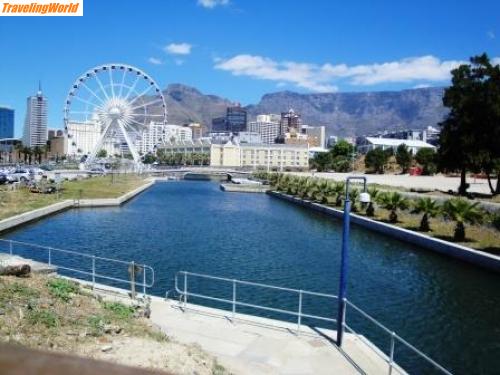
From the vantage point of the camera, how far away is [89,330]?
951cm

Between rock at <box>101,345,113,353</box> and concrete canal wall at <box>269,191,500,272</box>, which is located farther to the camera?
concrete canal wall at <box>269,191,500,272</box>

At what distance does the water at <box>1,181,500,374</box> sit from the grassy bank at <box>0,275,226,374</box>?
694 cm

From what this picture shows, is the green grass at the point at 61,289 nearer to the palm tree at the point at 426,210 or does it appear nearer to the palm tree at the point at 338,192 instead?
the palm tree at the point at 426,210

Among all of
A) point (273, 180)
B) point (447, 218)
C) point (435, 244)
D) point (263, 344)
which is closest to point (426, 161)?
point (273, 180)

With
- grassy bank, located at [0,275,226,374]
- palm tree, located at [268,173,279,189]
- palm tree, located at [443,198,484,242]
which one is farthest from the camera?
palm tree, located at [268,173,279,189]

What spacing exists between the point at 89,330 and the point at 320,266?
18.6 metres

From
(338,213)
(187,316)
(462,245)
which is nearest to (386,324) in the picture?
(187,316)

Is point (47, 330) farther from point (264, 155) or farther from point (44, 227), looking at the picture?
point (264, 155)

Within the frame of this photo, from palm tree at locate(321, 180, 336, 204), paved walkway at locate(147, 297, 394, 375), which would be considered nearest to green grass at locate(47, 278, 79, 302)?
paved walkway at locate(147, 297, 394, 375)

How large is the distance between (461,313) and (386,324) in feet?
11.5

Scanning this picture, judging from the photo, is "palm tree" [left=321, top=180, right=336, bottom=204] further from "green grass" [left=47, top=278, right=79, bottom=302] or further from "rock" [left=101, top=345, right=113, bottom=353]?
"rock" [left=101, top=345, right=113, bottom=353]

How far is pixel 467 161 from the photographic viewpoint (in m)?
47.6

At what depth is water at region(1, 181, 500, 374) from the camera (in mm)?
16250

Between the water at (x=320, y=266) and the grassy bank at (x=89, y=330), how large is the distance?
694 centimetres
